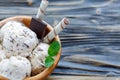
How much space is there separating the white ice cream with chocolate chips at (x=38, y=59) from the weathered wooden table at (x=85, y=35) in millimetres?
98

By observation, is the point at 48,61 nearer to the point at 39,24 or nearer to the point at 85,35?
the point at 39,24

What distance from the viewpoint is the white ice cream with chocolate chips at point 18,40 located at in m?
0.83

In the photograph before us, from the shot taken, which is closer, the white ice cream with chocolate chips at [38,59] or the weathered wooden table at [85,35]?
the white ice cream with chocolate chips at [38,59]

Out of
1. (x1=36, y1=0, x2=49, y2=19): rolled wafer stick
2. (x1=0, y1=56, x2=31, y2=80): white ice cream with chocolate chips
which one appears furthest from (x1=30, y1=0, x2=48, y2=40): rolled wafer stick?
(x1=0, y1=56, x2=31, y2=80): white ice cream with chocolate chips

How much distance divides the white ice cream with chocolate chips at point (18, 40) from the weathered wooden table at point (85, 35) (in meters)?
0.14

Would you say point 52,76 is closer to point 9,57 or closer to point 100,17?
point 9,57

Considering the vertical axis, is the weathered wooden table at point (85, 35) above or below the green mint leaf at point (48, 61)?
above

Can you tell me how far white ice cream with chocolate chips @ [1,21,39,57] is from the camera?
833 mm

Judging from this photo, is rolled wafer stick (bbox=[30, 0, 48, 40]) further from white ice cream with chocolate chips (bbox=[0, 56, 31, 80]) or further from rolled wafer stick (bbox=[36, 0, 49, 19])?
white ice cream with chocolate chips (bbox=[0, 56, 31, 80])

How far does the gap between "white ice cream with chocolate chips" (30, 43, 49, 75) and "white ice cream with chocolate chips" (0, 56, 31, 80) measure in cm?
2

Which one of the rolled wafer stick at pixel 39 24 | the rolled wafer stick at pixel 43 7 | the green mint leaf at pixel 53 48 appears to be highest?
the rolled wafer stick at pixel 43 7

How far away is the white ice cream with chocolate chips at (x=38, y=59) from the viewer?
837mm

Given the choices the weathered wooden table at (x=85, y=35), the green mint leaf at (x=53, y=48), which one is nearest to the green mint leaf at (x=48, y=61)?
the green mint leaf at (x=53, y=48)

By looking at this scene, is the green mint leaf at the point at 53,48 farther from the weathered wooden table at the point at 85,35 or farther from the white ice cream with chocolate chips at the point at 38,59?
the weathered wooden table at the point at 85,35
